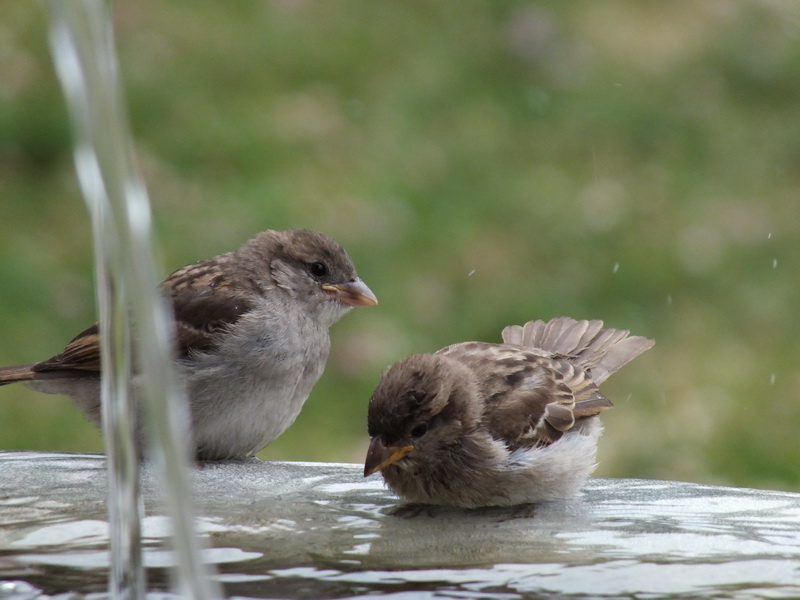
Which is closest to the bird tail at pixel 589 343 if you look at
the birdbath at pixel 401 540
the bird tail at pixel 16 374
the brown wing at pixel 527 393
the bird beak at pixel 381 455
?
the brown wing at pixel 527 393

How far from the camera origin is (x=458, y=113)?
7.07 metres

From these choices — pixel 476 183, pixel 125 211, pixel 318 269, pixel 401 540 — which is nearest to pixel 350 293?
pixel 318 269

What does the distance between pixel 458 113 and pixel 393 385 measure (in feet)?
13.2

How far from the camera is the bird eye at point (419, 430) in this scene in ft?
10.7

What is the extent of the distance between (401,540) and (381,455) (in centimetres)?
43

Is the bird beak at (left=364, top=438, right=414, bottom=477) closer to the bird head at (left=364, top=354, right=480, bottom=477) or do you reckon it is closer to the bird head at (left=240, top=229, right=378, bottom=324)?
the bird head at (left=364, top=354, right=480, bottom=477)

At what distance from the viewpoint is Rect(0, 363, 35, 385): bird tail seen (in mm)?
3914

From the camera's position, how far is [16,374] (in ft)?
12.9

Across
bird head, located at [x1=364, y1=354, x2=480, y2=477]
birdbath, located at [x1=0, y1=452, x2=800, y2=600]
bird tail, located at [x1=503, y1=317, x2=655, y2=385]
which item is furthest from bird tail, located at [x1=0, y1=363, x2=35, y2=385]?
bird tail, located at [x1=503, y1=317, x2=655, y2=385]

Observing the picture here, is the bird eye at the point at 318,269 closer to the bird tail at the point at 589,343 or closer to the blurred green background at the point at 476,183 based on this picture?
the bird tail at the point at 589,343

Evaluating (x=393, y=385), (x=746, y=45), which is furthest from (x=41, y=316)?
(x=746, y=45)

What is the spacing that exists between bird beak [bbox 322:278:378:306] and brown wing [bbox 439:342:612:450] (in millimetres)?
376

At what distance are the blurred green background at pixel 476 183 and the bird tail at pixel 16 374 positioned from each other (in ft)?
4.48

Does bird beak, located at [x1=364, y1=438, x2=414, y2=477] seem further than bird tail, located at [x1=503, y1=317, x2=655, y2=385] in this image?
No
